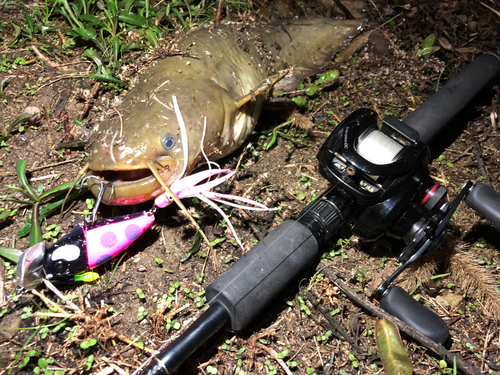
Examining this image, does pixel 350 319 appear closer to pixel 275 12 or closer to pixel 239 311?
pixel 239 311

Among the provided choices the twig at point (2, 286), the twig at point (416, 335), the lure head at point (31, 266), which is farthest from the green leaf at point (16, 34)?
the twig at point (416, 335)

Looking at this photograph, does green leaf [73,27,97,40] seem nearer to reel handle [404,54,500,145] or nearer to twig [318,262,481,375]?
reel handle [404,54,500,145]

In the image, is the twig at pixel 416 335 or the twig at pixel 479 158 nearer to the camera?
the twig at pixel 416 335

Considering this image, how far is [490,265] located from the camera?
2.54m

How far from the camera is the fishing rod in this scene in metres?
1.84

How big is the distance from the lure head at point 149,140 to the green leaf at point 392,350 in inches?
53.9

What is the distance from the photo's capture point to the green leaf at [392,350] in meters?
1.98

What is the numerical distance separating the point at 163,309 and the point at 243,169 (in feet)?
3.64

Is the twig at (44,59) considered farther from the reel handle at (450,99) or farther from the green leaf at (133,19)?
the reel handle at (450,99)

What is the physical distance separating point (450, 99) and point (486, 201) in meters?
0.71

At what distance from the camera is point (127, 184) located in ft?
6.87

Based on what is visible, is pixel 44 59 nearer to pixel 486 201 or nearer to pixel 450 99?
pixel 450 99

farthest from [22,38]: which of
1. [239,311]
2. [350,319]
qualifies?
[350,319]

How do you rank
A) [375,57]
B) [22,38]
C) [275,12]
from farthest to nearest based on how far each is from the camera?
[275,12] < [375,57] < [22,38]
